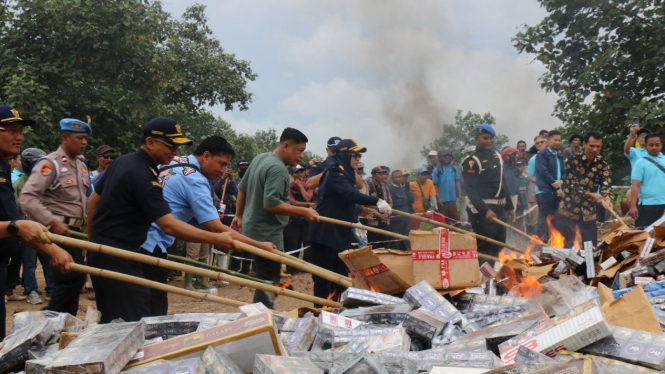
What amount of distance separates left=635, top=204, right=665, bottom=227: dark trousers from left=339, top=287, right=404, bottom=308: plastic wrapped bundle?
16.0 feet

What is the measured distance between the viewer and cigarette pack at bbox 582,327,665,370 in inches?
109

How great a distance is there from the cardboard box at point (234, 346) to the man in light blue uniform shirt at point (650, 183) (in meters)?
6.36

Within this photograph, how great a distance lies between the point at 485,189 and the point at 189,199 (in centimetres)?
445

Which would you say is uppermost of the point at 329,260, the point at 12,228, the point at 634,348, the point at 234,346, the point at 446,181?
the point at 446,181

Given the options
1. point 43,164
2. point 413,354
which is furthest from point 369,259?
point 43,164

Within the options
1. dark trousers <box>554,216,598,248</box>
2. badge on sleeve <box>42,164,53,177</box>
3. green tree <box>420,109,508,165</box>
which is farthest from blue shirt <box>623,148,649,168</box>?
green tree <box>420,109,508,165</box>

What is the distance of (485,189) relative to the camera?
754 centimetres

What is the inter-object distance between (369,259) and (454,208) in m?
7.29

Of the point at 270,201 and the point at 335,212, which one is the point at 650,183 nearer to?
the point at 335,212

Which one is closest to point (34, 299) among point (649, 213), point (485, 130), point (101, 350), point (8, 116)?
point (8, 116)

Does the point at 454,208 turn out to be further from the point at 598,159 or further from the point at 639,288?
the point at 639,288

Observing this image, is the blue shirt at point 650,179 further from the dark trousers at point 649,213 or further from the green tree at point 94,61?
the green tree at point 94,61

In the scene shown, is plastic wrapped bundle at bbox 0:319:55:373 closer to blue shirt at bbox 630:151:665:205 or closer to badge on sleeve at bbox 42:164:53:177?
badge on sleeve at bbox 42:164:53:177

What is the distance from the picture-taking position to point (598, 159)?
7930mm
